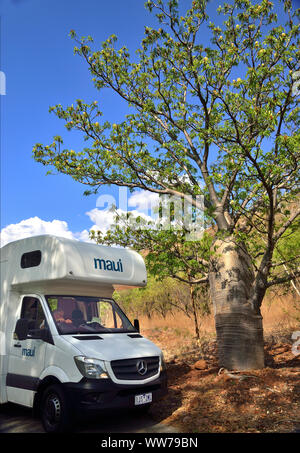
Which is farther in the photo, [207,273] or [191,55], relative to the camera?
[207,273]

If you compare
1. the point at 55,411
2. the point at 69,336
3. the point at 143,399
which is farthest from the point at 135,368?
the point at 55,411

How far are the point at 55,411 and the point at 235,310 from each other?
527cm

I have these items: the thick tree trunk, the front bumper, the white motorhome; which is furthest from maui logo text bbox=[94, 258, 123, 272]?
the thick tree trunk

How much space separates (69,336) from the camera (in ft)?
21.7

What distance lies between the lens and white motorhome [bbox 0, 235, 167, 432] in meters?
6.14

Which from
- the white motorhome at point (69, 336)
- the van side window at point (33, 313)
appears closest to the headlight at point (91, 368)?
the white motorhome at point (69, 336)

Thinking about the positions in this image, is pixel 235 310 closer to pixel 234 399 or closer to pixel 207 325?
pixel 234 399

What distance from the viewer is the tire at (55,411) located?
6.00 m

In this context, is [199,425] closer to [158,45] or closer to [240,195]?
[240,195]

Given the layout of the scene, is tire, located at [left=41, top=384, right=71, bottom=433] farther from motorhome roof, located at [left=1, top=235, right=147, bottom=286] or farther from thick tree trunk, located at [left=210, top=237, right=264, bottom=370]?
thick tree trunk, located at [left=210, top=237, right=264, bottom=370]

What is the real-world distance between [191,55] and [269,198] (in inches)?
161
